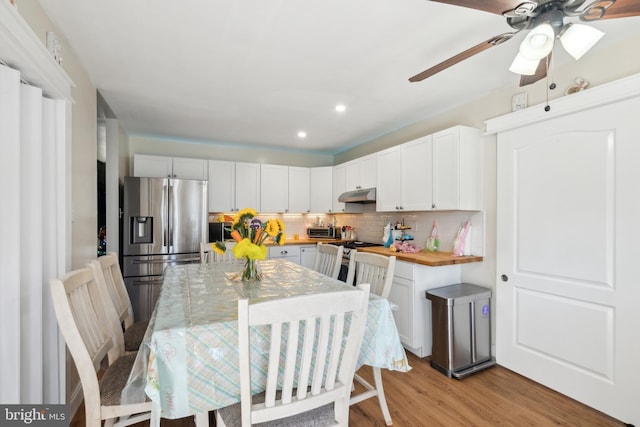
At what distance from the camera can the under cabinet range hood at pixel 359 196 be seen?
12.9 feet

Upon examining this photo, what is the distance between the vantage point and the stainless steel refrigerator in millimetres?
3496

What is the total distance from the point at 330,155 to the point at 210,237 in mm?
2627

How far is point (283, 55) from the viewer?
2.08 metres

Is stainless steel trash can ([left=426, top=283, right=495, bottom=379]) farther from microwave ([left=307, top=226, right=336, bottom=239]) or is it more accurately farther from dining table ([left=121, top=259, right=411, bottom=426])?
microwave ([left=307, top=226, right=336, bottom=239])

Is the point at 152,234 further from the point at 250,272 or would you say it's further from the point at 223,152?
the point at 250,272

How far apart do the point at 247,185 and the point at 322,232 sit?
146 cm

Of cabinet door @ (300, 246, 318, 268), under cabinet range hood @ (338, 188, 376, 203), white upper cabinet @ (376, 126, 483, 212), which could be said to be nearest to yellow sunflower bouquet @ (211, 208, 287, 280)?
white upper cabinet @ (376, 126, 483, 212)

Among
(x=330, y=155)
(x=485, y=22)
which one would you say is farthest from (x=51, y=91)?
(x=330, y=155)

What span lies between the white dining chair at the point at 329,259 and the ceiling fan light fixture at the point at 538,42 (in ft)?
5.68

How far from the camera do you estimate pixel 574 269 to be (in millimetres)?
2123

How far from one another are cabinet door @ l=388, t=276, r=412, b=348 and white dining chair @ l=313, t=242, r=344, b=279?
2.11 ft

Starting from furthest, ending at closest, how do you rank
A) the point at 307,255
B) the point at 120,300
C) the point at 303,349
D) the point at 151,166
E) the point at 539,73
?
the point at 307,255 → the point at 151,166 → the point at 120,300 → the point at 539,73 → the point at 303,349

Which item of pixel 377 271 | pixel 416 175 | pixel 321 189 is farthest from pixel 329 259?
pixel 321 189

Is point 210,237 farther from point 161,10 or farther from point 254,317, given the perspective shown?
point 254,317
